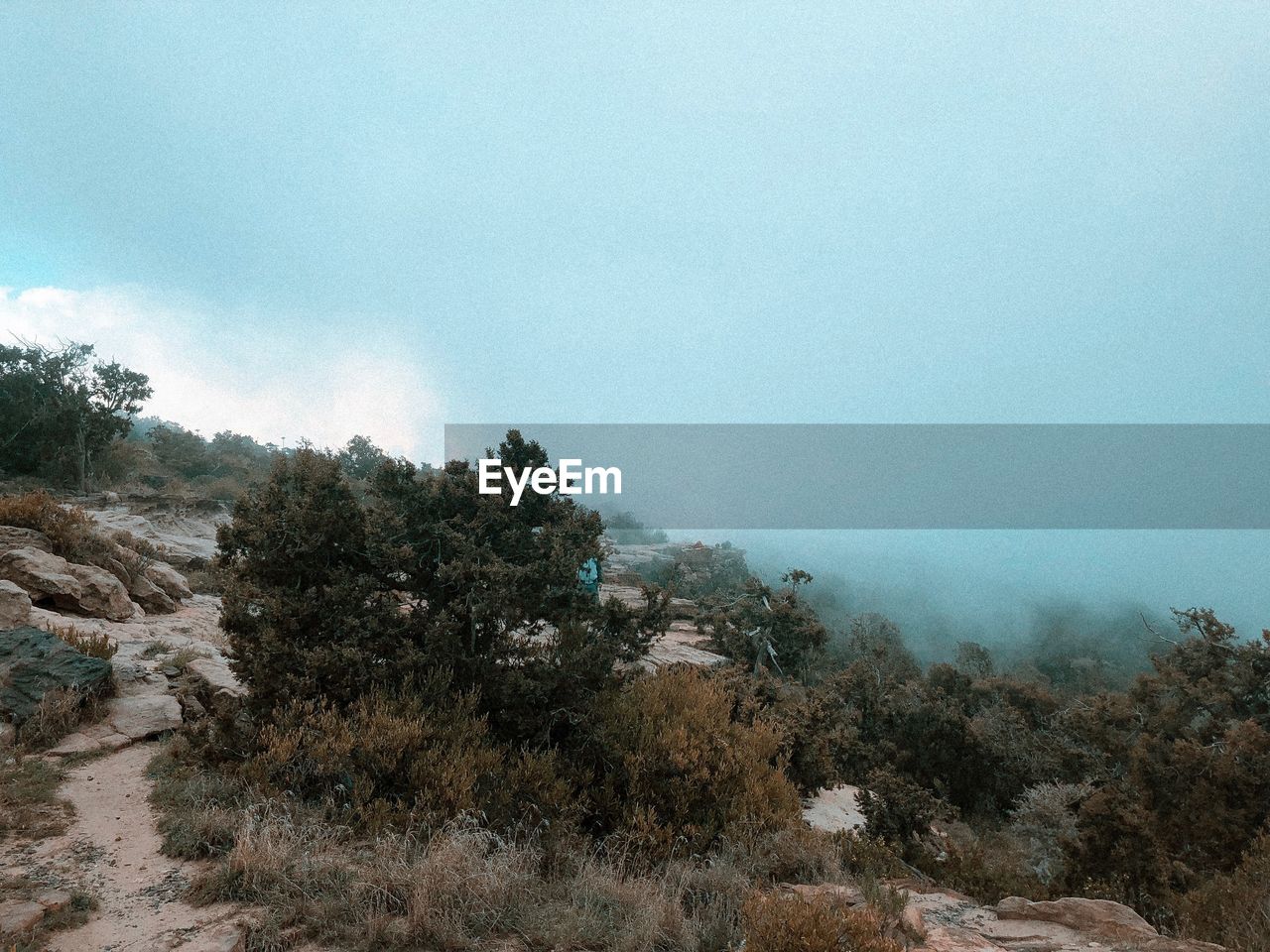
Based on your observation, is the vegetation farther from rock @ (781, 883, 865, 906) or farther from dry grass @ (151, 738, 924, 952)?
rock @ (781, 883, 865, 906)

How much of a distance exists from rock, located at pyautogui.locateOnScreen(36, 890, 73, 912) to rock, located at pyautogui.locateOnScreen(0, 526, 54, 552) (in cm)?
986

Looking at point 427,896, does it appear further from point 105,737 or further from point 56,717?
point 56,717

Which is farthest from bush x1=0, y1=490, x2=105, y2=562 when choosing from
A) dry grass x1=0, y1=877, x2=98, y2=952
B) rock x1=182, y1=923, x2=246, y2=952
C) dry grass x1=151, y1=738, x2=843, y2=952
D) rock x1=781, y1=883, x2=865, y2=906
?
rock x1=781, y1=883, x2=865, y2=906

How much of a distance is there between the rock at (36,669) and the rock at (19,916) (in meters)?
4.29

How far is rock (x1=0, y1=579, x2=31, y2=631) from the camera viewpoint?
9.15 metres

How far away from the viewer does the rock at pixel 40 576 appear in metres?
10.7

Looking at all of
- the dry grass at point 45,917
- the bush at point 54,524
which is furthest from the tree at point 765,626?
the dry grass at point 45,917

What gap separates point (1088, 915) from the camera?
230 inches

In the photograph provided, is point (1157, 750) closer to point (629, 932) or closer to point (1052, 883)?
point (1052, 883)

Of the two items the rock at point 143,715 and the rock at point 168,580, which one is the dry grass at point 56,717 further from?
the rock at point 168,580

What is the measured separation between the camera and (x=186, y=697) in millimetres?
8922

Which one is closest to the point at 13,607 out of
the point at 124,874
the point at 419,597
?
the point at 419,597

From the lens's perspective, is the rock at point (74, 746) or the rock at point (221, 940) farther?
the rock at point (74, 746)

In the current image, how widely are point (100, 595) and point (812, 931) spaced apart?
A: 13.7 metres
